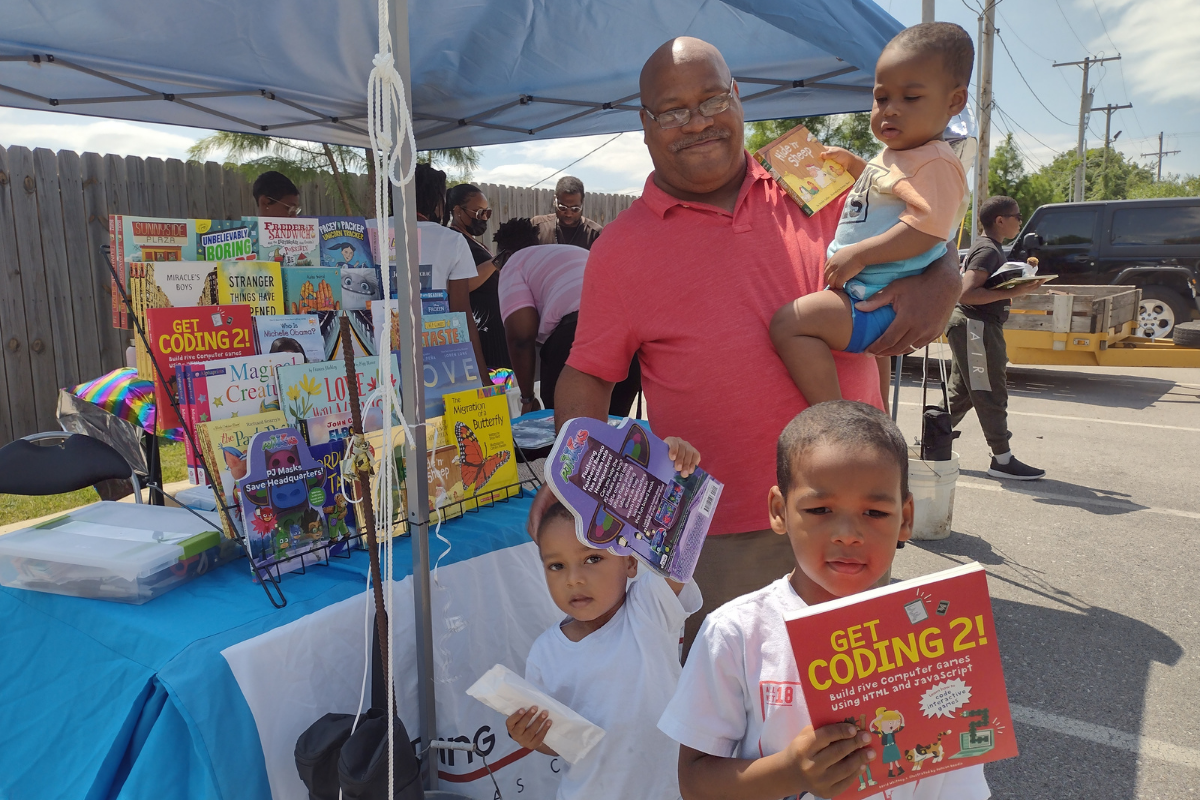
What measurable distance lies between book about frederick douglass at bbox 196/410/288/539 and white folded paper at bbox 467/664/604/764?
29.0 inches

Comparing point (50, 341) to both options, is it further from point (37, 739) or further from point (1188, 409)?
point (1188, 409)

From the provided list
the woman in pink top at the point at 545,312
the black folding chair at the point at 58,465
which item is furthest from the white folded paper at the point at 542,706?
the woman in pink top at the point at 545,312

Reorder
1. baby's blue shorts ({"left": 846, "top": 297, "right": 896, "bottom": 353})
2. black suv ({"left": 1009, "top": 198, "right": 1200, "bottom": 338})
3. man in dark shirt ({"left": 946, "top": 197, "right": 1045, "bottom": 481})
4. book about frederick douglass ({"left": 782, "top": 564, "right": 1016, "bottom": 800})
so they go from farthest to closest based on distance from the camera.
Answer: black suv ({"left": 1009, "top": 198, "right": 1200, "bottom": 338}), man in dark shirt ({"left": 946, "top": 197, "right": 1045, "bottom": 481}), baby's blue shorts ({"left": 846, "top": 297, "right": 896, "bottom": 353}), book about frederick douglass ({"left": 782, "top": 564, "right": 1016, "bottom": 800})

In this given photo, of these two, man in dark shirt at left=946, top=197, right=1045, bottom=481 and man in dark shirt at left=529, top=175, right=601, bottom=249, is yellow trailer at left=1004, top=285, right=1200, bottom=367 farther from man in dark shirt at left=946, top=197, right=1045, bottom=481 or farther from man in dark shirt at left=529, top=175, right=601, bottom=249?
man in dark shirt at left=529, top=175, right=601, bottom=249

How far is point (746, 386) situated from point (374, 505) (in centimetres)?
96

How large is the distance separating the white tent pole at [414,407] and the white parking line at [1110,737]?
6.22 feet

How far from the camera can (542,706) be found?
138 centimetres

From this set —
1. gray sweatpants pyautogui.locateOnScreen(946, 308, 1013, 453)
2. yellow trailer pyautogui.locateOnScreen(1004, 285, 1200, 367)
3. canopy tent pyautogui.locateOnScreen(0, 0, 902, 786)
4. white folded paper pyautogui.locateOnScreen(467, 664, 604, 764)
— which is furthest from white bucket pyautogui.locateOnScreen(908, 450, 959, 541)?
yellow trailer pyautogui.locateOnScreen(1004, 285, 1200, 367)

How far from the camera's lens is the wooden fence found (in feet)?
16.7

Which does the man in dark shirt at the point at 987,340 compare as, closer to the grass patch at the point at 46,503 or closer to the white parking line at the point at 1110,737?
the white parking line at the point at 1110,737

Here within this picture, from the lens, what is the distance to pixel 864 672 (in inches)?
36.4

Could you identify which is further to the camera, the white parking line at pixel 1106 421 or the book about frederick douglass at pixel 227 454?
the white parking line at pixel 1106 421

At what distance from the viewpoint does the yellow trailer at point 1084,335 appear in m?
8.07

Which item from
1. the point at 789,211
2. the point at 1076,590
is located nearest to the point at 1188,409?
the point at 1076,590
